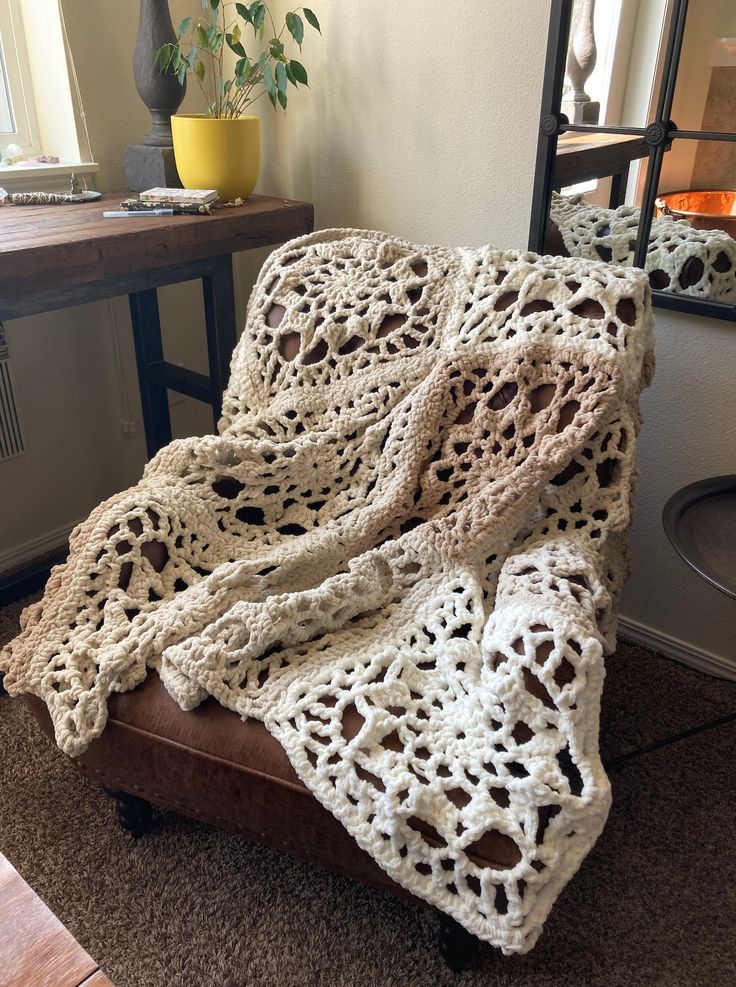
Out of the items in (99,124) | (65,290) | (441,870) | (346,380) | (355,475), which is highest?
(99,124)

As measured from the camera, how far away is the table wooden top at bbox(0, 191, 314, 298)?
4.40 ft

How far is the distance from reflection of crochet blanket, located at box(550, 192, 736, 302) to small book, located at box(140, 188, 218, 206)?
71 cm

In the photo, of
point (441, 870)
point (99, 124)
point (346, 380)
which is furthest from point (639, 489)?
point (99, 124)

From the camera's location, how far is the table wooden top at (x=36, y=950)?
64 cm

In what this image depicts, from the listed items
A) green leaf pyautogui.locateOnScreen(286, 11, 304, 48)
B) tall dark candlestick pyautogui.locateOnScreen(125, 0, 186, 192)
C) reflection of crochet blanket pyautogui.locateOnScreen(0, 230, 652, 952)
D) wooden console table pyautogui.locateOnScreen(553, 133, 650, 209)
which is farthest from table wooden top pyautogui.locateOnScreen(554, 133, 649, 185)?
tall dark candlestick pyautogui.locateOnScreen(125, 0, 186, 192)

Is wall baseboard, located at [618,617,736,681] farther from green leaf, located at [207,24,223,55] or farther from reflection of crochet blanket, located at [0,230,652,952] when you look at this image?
green leaf, located at [207,24,223,55]

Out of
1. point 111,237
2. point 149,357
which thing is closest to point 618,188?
point 111,237

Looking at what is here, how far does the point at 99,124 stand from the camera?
1834 mm

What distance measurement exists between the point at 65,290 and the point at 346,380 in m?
0.53

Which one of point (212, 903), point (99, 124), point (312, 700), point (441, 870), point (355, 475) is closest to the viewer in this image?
point (441, 870)

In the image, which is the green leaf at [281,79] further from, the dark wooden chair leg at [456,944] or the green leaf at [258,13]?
the dark wooden chair leg at [456,944]

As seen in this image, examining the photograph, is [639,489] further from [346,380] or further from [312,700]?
[312,700]

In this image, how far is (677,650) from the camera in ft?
5.65

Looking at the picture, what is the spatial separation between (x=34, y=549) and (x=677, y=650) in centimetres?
156
